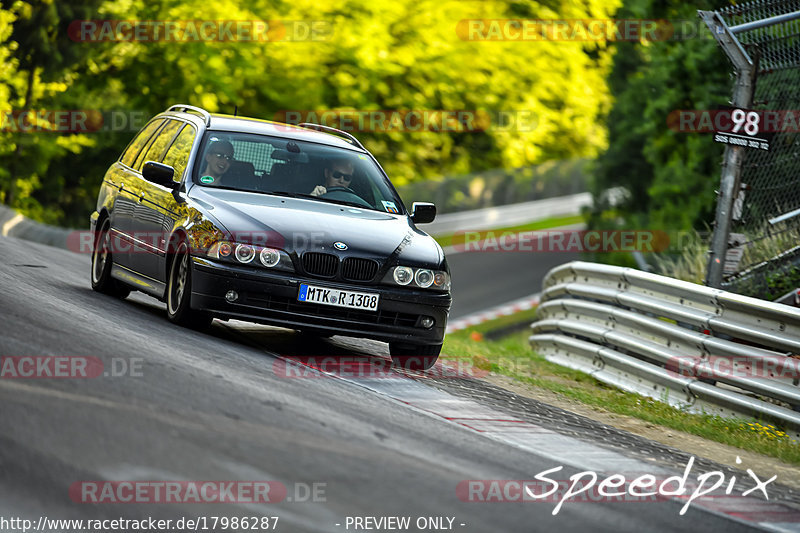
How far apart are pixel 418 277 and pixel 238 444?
3.67 m

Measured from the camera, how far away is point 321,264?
9.40 meters

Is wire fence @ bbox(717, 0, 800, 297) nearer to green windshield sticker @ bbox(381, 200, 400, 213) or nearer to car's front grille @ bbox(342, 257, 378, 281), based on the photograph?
green windshield sticker @ bbox(381, 200, 400, 213)

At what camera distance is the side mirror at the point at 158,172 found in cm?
1031

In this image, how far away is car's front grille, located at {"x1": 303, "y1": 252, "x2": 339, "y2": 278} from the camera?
9.38 m

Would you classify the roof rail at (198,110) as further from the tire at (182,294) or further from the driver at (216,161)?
the tire at (182,294)

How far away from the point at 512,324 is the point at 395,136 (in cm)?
1314

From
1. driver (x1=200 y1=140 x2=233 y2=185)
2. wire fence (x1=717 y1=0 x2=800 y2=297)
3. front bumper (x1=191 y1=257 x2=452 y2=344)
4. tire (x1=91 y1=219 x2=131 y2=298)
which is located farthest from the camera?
wire fence (x1=717 y1=0 x2=800 y2=297)

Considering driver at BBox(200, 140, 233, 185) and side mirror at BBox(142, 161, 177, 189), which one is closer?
side mirror at BBox(142, 161, 177, 189)

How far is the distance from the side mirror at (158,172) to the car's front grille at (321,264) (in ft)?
5.50

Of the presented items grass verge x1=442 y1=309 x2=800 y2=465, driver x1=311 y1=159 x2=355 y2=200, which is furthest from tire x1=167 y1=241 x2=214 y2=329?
grass verge x1=442 y1=309 x2=800 y2=465

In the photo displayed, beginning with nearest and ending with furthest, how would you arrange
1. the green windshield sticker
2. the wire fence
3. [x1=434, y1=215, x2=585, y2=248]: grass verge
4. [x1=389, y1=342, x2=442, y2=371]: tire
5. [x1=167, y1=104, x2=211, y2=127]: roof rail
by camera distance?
1. [x1=389, y1=342, x2=442, y2=371]: tire
2. the green windshield sticker
3. [x1=167, y1=104, x2=211, y2=127]: roof rail
4. the wire fence
5. [x1=434, y1=215, x2=585, y2=248]: grass verge

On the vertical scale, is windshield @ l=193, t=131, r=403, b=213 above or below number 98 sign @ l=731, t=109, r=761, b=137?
below

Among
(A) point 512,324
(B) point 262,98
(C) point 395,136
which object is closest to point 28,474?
(A) point 512,324

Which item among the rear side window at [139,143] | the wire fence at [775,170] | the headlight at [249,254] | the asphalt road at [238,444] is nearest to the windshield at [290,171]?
the headlight at [249,254]
